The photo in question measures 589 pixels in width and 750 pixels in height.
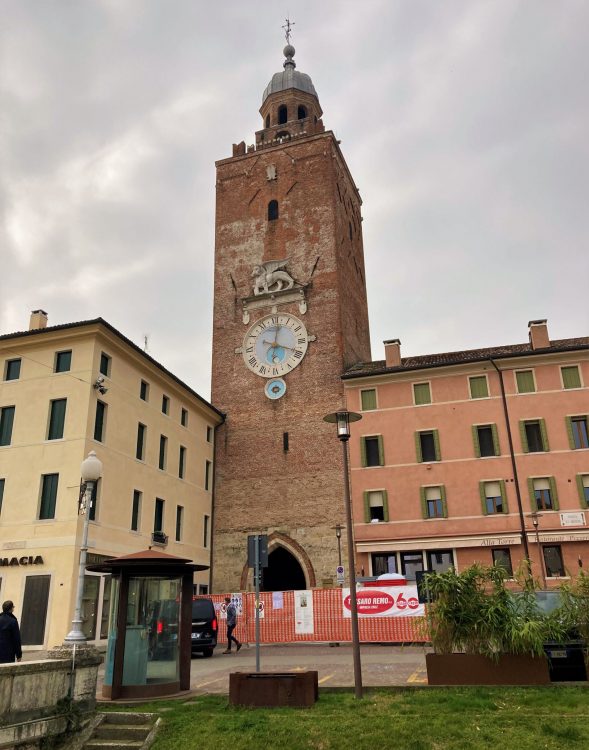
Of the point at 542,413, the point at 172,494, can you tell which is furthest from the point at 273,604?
the point at 542,413

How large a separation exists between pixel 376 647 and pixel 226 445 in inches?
617

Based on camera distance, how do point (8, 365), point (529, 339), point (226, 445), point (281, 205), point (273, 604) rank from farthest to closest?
point (281, 205)
point (226, 445)
point (529, 339)
point (8, 365)
point (273, 604)

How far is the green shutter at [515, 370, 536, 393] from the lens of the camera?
30250 millimetres

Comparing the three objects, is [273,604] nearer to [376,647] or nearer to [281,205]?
[376,647]

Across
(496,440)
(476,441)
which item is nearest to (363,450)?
(476,441)

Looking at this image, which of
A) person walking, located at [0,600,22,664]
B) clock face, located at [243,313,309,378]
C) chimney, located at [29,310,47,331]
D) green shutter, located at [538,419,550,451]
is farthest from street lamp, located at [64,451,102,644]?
clock face, located at [243,313,309,378]

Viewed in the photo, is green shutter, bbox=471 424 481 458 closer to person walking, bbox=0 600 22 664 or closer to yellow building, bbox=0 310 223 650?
yellow building, bbox=0 310 223 650

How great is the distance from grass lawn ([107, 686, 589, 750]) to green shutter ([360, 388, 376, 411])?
72.8ft

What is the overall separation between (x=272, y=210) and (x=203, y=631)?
85.7 ft

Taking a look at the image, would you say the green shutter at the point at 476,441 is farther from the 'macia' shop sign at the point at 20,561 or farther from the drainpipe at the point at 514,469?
the 'macia' shop sign at the point at 20,561

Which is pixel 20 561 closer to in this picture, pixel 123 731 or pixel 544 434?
pixel 123 731

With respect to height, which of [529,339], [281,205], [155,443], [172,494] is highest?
[281,205]

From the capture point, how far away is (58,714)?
9484 mm

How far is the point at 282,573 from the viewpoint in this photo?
1320 inches
